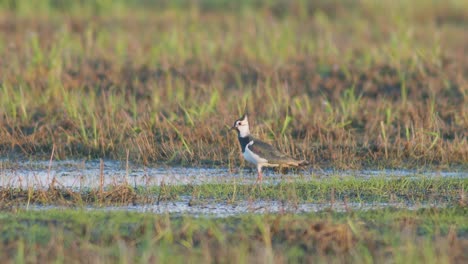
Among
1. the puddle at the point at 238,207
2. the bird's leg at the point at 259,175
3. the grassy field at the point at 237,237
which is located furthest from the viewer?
the bird's leg at the point at 259,175

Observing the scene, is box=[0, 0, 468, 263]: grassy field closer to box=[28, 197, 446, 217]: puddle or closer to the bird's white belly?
box=[28, 197, 446, 217]: puddle

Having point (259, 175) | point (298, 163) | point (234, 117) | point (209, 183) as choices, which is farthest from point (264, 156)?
point (234, 117)

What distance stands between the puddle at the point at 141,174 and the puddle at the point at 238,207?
94 cm

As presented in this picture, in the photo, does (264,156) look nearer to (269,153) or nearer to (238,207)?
(269,153)

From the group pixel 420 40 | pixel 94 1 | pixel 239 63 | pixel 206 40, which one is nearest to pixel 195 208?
pixel 239 63

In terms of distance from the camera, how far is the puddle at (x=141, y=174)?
8266 millimetres

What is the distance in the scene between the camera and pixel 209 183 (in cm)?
802

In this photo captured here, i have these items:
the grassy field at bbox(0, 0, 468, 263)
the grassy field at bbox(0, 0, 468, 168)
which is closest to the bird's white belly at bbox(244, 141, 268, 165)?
the grassy field at bbox(0, 0, 468, 263)

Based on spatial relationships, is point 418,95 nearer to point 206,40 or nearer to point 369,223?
point 206,40

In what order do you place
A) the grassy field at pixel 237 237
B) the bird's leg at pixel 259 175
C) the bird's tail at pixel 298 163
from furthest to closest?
the bird's tail at pixel 298 163, the bird's leg at pixel 259 175, the grassy field at pixel 237 237

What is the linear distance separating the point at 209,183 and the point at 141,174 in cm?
96

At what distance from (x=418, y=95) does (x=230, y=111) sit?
2.68 metres

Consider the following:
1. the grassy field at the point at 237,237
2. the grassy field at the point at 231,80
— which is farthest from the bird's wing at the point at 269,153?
the grassy field at the point at 237,237

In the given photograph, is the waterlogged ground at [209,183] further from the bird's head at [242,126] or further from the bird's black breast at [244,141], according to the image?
the bird's head at [242,126]
